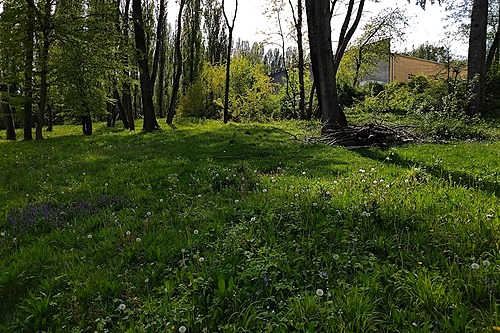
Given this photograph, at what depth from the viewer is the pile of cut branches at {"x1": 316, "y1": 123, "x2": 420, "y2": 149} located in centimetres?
882

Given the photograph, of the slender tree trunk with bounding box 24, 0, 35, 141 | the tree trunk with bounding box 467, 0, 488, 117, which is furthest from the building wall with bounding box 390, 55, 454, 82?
the slender tree trunk with bounding box 24, 0, 35, 141

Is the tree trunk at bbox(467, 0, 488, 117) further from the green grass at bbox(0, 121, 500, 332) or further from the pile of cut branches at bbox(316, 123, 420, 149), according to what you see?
the green grass at bbox(0, 121, 500, 332)

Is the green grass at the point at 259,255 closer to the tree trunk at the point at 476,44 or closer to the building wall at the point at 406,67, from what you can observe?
the tree trunk at the point at 476,44

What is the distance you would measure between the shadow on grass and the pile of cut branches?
3.94 feet

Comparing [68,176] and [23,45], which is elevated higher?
[23,45]

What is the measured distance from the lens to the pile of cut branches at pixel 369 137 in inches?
347

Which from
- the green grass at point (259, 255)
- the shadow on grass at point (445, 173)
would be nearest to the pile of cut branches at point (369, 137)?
the shadow on grass at point (445, 173)

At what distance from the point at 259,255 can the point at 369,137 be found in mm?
6892

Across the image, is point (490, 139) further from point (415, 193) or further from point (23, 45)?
point (23, 45)

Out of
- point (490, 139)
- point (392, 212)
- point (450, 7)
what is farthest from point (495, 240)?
point (450, 7)

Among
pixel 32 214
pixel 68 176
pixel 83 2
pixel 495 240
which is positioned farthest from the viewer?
pixel 83 2

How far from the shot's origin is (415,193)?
3.85m

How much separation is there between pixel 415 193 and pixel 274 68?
7471cm

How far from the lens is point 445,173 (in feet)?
16.8
